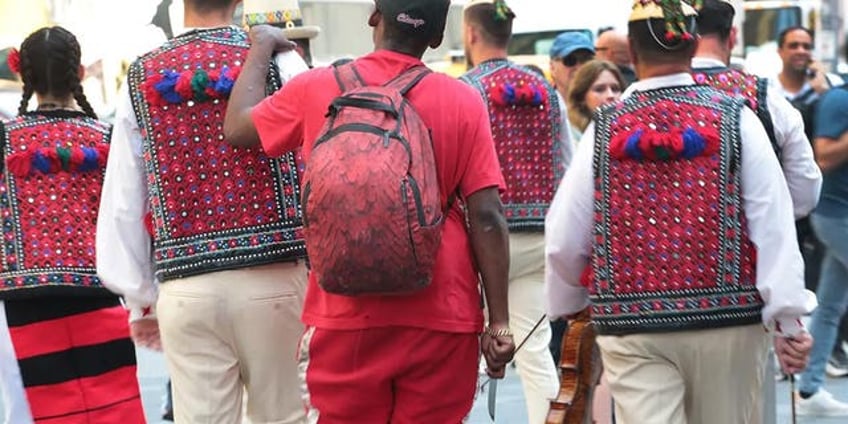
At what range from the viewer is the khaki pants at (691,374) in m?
4.96

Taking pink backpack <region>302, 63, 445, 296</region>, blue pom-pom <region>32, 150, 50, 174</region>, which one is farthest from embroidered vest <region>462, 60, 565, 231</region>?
pink backpack <region>302, 63, 445, 296</region>

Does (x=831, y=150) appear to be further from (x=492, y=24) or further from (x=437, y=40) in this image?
(x=437, y=40)

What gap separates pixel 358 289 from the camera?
439cm

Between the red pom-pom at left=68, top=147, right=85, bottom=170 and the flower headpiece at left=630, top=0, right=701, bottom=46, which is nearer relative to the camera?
the flower headpiece at left=630, top=0, right=701, bottom=46

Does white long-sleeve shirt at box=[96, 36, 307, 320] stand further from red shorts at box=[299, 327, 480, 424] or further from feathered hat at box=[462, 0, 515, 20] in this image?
feathered hat at box=[462, 0, 515, 20]

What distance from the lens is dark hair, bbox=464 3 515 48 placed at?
8.12 m

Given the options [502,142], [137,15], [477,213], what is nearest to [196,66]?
[477,213]

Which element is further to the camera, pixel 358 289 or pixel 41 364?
pixel 41 364

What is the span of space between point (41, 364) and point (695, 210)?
8.97 feet

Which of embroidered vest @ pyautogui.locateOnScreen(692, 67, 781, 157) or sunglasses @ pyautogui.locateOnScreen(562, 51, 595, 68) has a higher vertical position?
embroidered vest @ pyautogui.locateOnScreen(692, 67, 781, 157)

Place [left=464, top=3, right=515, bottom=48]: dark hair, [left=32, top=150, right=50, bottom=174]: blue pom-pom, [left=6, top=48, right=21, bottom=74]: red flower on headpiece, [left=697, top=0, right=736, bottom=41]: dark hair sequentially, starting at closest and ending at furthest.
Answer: [left=697, top=0, right=736, bottom=41]: dark hair, [left=32, top=150, right=50, bottom=174]: blue pom-pom, [left=6, top=48, right=21, bottom=74]: red flower on headpiece, [left=464, top=3, right=515, bottom=48]: dark hair

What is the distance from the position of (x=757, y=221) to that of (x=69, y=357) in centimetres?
280

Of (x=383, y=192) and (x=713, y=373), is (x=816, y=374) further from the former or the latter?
(x=383, y=192)

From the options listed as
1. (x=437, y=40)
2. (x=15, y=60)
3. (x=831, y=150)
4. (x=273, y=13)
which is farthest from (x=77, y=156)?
(x=831, y=150)
